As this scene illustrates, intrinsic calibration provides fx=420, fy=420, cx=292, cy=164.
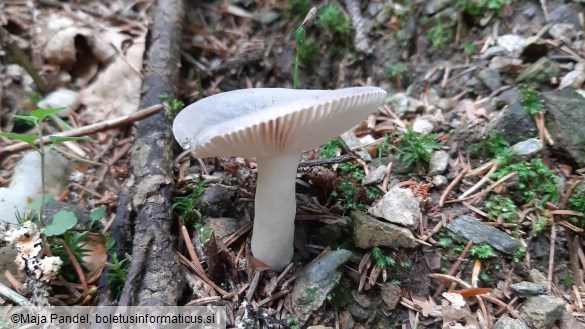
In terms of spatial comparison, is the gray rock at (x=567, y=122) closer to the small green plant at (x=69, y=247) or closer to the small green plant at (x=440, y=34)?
the small green plant at (x=440, y=34)

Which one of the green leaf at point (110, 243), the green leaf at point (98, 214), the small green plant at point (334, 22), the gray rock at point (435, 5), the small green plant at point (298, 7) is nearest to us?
the green leaf at point (110, 243)

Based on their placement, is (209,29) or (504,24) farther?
(209,29)

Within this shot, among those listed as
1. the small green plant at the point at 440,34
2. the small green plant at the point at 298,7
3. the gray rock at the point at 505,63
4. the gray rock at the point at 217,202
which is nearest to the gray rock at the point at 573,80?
the gray rock at the point at 505,63

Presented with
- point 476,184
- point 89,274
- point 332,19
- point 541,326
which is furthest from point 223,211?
point 332,19

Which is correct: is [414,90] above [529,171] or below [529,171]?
above

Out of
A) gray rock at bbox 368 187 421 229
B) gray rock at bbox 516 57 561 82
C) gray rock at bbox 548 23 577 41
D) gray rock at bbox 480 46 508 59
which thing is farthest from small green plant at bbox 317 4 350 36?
gray rock at bbox 368 187 421 229

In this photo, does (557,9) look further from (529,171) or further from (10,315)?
(10,315)
